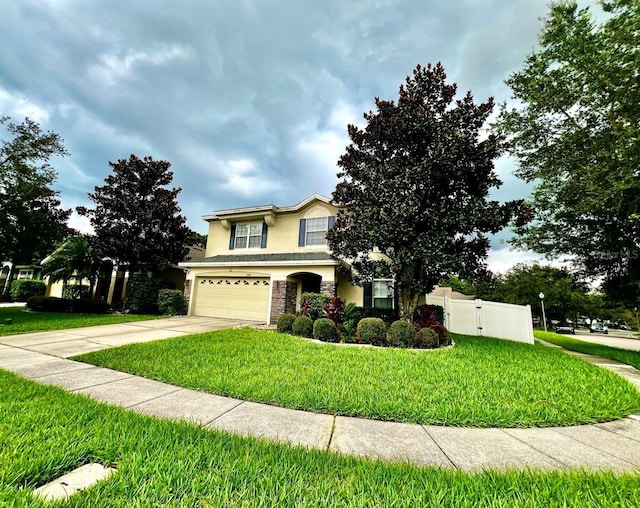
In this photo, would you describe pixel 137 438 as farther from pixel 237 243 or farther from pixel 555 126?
pixel 555 126

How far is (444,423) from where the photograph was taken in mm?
3250

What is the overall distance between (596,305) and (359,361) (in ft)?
122

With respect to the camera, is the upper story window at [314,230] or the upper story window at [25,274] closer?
the upper story window at [314,230]

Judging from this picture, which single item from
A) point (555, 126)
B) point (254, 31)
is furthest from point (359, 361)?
point (555, 126)

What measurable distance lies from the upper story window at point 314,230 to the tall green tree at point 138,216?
22.3 ft

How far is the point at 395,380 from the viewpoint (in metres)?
4.66

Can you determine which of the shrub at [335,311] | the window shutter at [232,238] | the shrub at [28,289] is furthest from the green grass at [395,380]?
the shrub at [28,289]

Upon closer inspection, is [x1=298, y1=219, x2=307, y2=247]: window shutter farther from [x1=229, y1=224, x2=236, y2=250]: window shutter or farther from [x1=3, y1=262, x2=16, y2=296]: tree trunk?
[x1=3, y1=262, x2=16, y2=296]: tree trunk

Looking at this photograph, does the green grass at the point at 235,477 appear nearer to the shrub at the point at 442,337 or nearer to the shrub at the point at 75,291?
the shrub at the point at 442,337

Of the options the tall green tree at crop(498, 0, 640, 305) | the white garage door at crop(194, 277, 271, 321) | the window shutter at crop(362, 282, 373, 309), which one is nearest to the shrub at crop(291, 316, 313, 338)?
the white garage door at crop(194, 277, 271, 321)

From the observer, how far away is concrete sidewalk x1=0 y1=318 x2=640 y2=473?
2.55m

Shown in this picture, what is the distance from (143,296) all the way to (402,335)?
1302 cm

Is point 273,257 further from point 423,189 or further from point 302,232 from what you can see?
point 423,189

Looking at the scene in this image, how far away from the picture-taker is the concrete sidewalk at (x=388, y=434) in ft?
8.37
